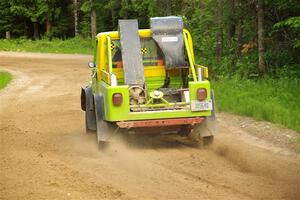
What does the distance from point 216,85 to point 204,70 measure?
7.23 m

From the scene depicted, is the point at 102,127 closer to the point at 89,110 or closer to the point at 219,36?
the point at 89,110

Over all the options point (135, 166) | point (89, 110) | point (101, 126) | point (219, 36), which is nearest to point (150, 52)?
point (89, 110)

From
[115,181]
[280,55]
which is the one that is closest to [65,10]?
[280,55]

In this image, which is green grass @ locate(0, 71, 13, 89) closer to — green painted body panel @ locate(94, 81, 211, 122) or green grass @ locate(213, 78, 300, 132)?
green grass @ locate(213, 78, 300, 132)

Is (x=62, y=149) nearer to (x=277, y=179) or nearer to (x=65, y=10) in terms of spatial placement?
(x=277, y=179)

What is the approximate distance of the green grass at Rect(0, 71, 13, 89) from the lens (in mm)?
23356

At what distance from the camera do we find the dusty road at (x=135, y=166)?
745 cm

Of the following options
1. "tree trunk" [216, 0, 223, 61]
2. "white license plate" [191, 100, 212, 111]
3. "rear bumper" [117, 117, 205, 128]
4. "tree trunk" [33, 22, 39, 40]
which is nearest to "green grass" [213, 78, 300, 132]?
"white license plate" [191, 100, 212, 111]

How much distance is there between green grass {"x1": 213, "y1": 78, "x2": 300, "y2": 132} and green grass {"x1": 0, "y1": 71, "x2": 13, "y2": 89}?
8.59 meters

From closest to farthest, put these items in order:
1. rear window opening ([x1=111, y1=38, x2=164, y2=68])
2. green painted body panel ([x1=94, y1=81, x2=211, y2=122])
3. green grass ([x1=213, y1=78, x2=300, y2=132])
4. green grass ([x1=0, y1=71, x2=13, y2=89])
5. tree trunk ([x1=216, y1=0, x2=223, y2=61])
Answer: green painted body panel ([x1=94, y1=81, x2=211, y2=122])
rear window opening ([x1=111, y1=38, x2=164, y2=68])
green grass ([x1=213, y1=78, x2=300, y2=132])
tree trunk ([x1=216, y1=0, x2=223, y2=61])
green grass ([x1=0, y1=71, x2=13, y2=89])

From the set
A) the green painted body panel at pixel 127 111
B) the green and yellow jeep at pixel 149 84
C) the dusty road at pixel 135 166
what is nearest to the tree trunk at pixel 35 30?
the dusty road at pixel 135 166

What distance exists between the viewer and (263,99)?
49.7 ft

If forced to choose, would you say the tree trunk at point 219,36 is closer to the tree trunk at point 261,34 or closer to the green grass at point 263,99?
the tree trunk at point 261,34

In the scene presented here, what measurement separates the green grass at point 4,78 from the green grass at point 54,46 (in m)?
11.6
